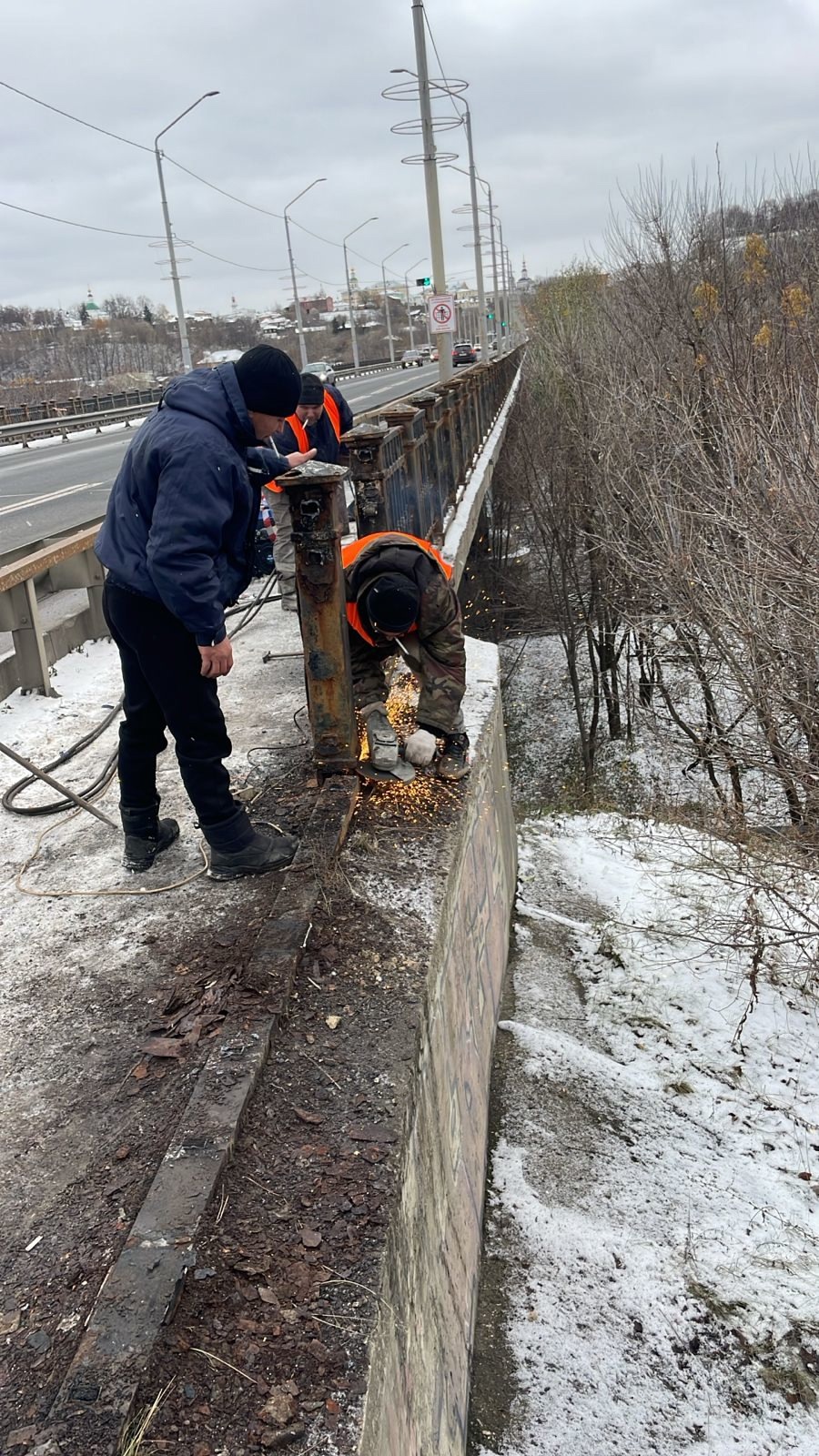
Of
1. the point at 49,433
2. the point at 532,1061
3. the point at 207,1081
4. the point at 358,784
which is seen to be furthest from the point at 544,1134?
the point at 49,433

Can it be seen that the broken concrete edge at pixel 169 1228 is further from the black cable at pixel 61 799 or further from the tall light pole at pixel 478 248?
the tall light pole at pixel 478 248

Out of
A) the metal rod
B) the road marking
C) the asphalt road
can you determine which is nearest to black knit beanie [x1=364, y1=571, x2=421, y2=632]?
the metal rod

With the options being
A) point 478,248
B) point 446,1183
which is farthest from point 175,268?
point 446,1183

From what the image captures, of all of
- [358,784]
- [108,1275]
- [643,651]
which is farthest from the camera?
[643,651]

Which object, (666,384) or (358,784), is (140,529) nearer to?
(358,784)

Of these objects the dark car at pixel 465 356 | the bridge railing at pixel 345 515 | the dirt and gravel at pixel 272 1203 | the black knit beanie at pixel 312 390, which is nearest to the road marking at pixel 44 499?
the bridge railing at pixel 345 515

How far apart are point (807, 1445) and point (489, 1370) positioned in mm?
1440

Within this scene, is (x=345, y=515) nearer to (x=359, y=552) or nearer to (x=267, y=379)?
(x=359, y=552)

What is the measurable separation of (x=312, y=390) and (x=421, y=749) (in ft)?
9.38

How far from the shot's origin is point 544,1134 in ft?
16.5

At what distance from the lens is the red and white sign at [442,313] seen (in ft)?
51.0

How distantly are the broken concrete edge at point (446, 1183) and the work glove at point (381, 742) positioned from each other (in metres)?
0.41

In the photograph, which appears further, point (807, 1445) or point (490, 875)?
point (490, 875)

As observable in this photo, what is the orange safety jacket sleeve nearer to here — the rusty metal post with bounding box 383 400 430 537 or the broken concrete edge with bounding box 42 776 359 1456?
the broken concrete edge with bounding box 42 776 359 1456
